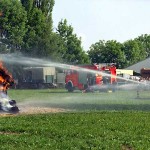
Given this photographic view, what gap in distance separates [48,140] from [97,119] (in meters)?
4.45

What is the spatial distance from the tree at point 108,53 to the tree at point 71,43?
18.4 m

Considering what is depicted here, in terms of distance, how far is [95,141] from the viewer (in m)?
12.1

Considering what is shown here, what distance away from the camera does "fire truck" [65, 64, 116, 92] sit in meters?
43.2

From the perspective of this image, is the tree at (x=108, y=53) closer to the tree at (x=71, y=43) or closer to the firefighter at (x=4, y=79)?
the tree at (x=71, y=43)

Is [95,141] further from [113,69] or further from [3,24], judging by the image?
[3,24]

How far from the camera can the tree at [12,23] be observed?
A: 2542 inches

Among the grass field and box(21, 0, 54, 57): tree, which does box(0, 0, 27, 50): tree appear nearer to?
box(21, 0, 54, 57): tree

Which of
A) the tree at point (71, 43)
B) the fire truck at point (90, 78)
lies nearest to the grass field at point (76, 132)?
the fire truck at point (90, 78)

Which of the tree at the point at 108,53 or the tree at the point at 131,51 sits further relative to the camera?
the tree at the point at 131,51

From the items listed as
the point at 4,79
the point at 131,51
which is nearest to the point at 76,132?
the point at 4,79

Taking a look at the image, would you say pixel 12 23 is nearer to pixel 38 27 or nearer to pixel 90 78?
pixel 38 27

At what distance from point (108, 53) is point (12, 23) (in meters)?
31.5

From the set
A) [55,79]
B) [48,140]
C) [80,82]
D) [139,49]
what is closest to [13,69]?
[55,79]

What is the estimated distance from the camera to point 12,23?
6650 centimetres
